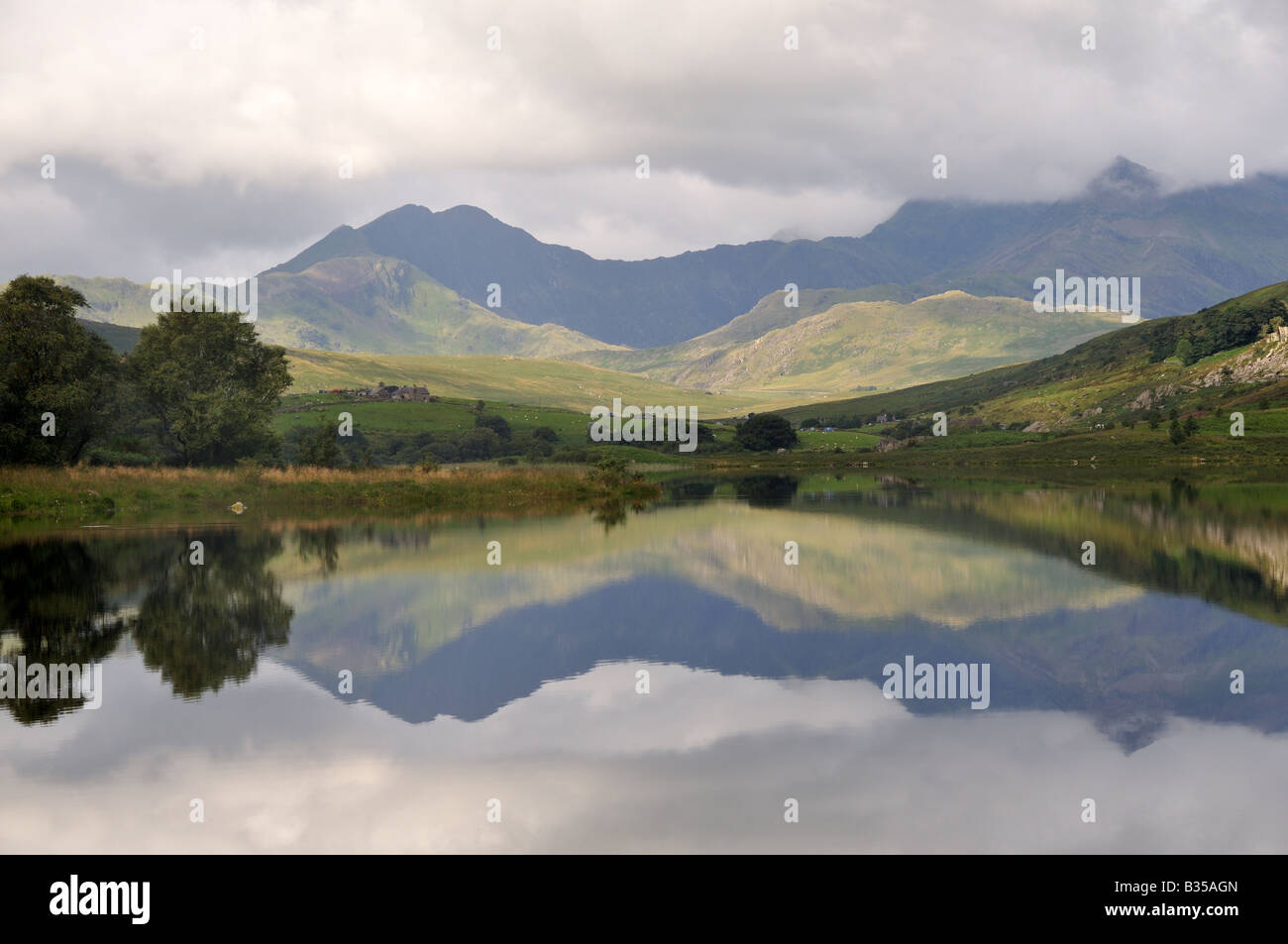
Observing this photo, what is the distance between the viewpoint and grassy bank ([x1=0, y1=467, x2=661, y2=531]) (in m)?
67.6

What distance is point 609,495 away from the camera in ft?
288

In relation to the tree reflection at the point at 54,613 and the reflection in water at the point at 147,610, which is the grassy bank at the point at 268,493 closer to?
the reflection in water at the point at 147,610

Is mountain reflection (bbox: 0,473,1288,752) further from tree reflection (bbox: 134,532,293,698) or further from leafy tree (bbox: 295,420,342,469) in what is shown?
leafy tree (bbox: 295,420,342,469)

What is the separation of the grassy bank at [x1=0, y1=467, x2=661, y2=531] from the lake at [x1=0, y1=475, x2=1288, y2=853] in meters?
27.8

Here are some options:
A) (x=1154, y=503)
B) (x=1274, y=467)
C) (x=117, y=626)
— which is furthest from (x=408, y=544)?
(x=1274, y=467)

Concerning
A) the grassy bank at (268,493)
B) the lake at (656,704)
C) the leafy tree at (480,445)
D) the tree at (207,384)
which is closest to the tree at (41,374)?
the grassy bank at (268,493)

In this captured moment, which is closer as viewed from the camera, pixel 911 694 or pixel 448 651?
pixel 911 694

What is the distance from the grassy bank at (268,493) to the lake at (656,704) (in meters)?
27.8

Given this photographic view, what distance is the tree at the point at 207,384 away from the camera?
3423 inches

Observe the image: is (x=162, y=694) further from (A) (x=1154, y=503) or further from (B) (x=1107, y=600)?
(A) (x=1154, y=503)

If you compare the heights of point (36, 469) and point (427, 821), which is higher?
point (36, 469)

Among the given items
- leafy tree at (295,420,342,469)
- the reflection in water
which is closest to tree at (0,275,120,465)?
leafy tree at (295,420,342,469)

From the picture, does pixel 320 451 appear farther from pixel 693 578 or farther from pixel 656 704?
pixel 656 704
